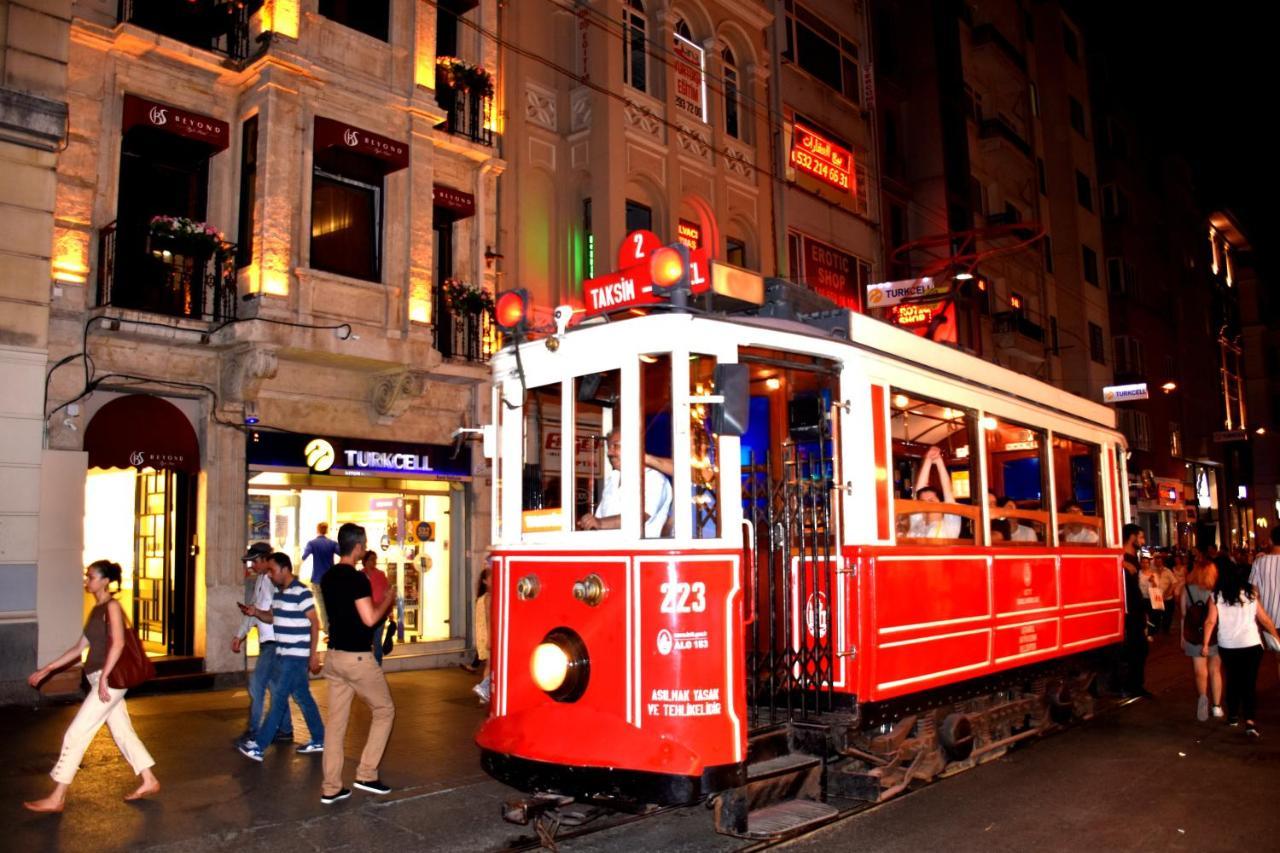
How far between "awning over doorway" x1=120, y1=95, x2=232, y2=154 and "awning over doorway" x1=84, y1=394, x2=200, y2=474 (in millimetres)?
3398

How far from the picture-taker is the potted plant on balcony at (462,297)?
1542 cm

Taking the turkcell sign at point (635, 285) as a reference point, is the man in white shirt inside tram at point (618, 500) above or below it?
below

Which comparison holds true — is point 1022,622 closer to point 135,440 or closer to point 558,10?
point 135,440

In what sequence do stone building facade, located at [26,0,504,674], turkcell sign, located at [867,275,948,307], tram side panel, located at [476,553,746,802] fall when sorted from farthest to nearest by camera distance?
1. turkcell sign, located at [867,275,948,307]
2. stone building facade, located at [26,0,504,674]
3. tram side panel, located at [476,553,746,802]

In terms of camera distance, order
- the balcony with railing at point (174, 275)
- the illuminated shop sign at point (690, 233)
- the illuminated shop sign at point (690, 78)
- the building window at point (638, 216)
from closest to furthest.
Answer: the balcony with railing at point (174, 275), the building window at point (638, 216), the illuminated shop sign at point (690, 233), the illuminated shop sign at point (690, 78)

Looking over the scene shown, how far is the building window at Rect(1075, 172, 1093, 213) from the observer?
3475 centimetres

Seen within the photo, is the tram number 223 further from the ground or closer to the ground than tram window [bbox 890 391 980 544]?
closer to the ground

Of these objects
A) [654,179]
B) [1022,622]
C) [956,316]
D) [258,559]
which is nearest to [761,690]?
[1022,622]

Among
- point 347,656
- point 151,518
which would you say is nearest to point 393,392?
point 151,518

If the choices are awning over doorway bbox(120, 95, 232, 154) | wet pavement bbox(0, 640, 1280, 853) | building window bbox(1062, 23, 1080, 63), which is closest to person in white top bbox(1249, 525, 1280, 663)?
wet pavement bbox(0, 640, 1280, 853)

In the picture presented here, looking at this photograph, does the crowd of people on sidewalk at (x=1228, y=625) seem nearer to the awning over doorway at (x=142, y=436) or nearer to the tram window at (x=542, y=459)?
the tram window at (x=542, y=459)

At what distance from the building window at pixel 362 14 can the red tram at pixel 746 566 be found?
9.88 metres

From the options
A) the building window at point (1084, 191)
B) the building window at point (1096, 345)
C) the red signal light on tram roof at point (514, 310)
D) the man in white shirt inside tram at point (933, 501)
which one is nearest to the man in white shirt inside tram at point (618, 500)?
the red signal light on tram roof at point (514, 310)

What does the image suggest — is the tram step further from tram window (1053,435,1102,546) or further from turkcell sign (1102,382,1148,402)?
turkcell sign (1102,382,1148,402)
